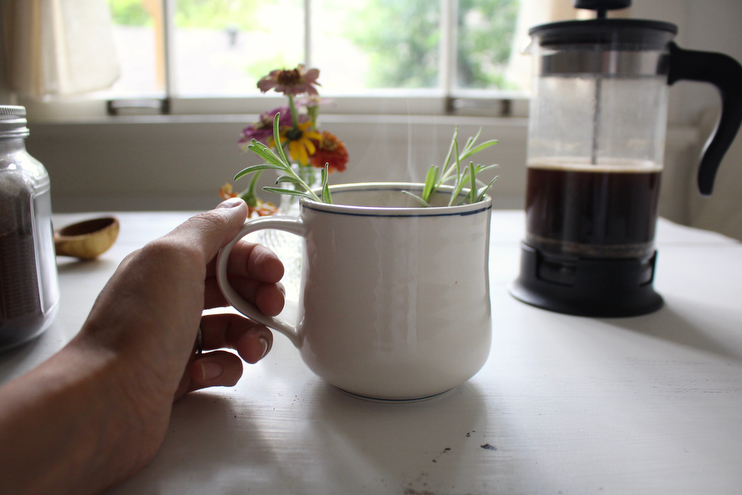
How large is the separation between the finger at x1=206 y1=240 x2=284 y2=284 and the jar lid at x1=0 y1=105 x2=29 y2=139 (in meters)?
0.18

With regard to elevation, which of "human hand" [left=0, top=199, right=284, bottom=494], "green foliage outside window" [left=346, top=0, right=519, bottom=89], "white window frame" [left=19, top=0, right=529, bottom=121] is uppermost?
"green foliage outside window" [left=346, top=0, right=519, bottom=89]

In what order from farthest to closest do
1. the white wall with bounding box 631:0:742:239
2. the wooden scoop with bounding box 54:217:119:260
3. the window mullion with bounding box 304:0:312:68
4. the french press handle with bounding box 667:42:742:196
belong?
the window mullion with bounding box 304:0:312:68
the white wall with bounding box 631:0:742:239
the wooden scoop with bounding box 54:217:119:260
the french press handle with bounding box 667:42:742:196

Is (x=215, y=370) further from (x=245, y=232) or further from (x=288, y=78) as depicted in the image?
(x=288, y=78)

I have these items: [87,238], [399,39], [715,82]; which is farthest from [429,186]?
[399,39]

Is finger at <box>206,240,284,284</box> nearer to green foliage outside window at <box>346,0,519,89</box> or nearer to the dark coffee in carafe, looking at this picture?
the dark coffee in carafe

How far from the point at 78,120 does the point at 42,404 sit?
1598mm

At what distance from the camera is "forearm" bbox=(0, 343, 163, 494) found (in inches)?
9.6

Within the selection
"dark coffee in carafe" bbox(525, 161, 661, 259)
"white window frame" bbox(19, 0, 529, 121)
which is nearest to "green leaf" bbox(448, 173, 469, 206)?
"dark coffee in carafe" bbox(525, 161, 661, 259)

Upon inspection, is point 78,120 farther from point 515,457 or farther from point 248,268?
point 515,457

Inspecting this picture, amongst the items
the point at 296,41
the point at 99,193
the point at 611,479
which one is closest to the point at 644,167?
the point at 611,479

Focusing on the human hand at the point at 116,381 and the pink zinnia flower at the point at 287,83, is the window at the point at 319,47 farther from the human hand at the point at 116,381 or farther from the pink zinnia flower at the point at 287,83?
the human hand at the point at 116,381

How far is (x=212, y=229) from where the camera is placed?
0.34m

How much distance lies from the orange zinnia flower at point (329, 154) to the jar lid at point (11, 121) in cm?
27

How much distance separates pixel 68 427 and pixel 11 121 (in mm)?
262
